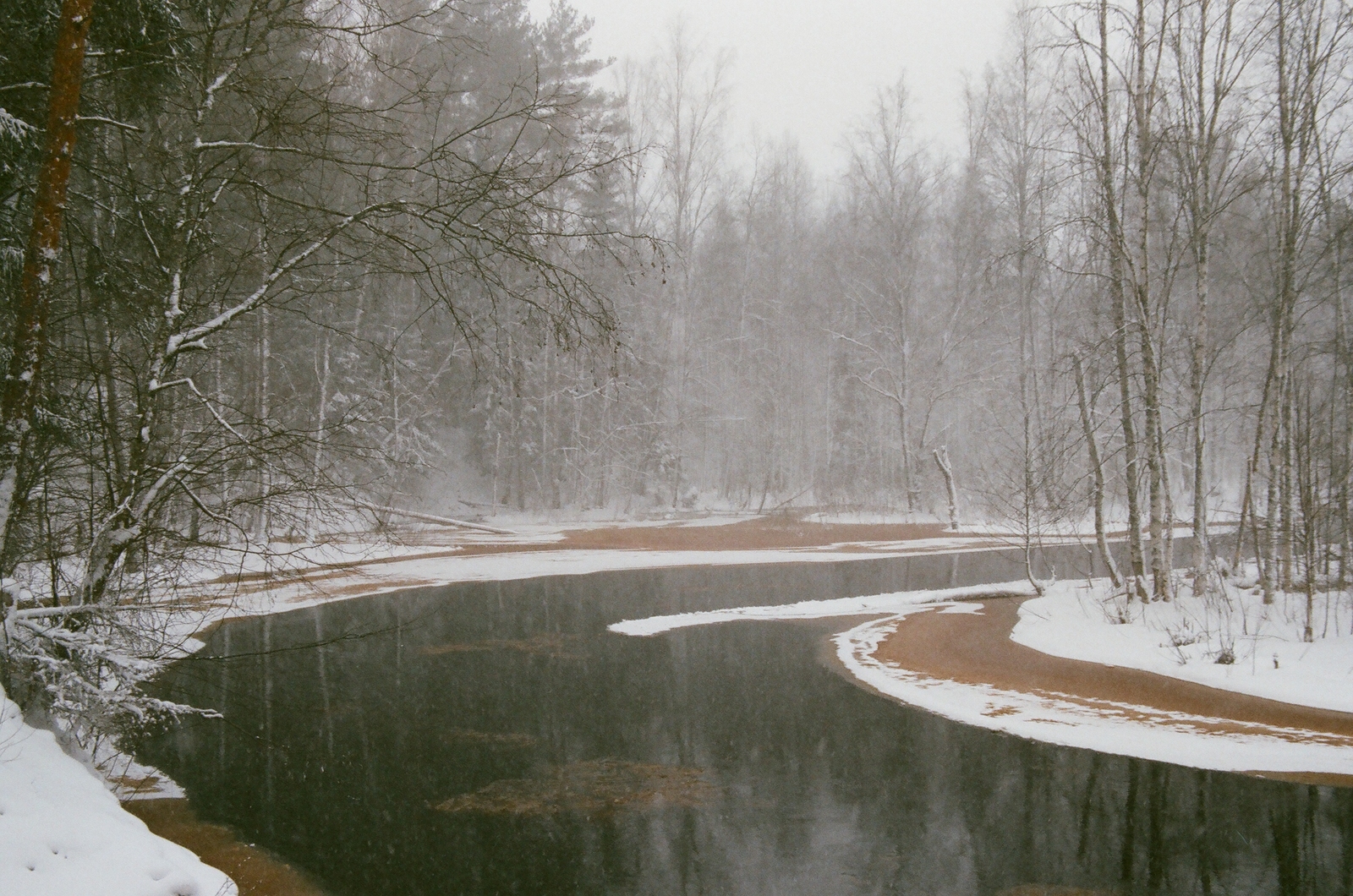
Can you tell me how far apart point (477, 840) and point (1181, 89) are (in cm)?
1632

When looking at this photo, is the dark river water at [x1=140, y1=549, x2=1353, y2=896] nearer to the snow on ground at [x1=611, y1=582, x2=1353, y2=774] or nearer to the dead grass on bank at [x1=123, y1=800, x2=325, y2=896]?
the dead grass on bank at [x1=123, y1=800, x2=325, y2=896]

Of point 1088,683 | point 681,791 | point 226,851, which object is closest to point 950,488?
point 1088,683

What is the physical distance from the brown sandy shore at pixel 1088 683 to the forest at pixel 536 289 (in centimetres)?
258

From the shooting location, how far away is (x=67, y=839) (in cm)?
414

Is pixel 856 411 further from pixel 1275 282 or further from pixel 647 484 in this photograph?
pixel 1275 282

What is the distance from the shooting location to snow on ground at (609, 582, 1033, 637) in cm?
1549

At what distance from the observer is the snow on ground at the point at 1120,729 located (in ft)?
26.8

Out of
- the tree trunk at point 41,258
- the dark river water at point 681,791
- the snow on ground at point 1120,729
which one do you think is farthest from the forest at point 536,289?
the snow on ground at point 1120,729

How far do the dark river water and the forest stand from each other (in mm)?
1678

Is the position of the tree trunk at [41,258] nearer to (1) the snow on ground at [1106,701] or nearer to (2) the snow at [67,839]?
(2) the snow at [67,839]

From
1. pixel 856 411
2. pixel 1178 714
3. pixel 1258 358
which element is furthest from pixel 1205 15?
pixel 856 411

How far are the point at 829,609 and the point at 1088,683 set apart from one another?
244 inches

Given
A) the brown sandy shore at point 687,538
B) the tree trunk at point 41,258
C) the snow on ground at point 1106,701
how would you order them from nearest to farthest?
the tree trunk at point 41,258, the snow on ground at point 1106,701, the brown sandy shore at point 687,538

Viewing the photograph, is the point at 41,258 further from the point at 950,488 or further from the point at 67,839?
the point at 950,488
